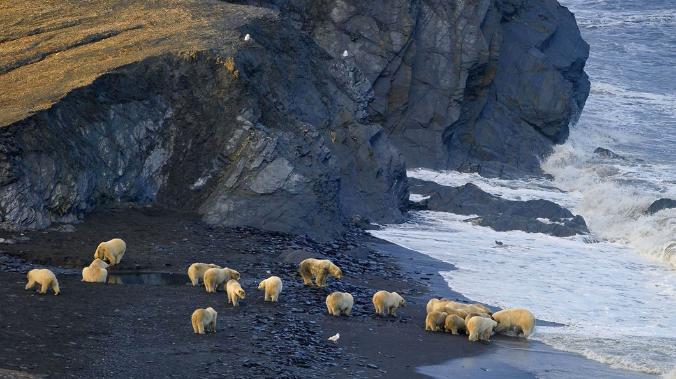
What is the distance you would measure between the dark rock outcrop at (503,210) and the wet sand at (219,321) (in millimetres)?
5958

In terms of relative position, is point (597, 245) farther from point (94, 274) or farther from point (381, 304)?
point (94, 274)

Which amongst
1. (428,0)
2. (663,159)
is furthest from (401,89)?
(663,159)

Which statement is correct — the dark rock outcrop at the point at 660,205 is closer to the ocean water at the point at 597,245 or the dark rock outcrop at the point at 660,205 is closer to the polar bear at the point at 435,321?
the ocean water at the point at 597,245

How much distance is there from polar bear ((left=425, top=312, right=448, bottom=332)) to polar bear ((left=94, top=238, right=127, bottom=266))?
499 centimetres

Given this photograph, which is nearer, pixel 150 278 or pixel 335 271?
pixel 150 278

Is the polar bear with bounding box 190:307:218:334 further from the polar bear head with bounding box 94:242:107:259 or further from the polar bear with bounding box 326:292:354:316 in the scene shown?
the polar bear head with bounding box 94:242:107:259

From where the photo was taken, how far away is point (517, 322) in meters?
19.1

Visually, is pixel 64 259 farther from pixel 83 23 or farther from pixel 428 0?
pixel 428 0


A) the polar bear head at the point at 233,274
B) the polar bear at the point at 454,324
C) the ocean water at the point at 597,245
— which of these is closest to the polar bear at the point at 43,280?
the polar bear head at the point at 233,274

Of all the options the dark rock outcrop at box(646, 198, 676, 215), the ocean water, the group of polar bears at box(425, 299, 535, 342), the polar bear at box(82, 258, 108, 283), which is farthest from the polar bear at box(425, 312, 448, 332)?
the dark rock outcrop at box(646, 198, 676, 215)

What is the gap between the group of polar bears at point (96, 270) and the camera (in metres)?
17.2

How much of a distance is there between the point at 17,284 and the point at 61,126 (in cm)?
603

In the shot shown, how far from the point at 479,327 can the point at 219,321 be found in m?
3.91

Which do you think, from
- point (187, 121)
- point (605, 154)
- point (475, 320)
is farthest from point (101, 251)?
point (605, 154)
